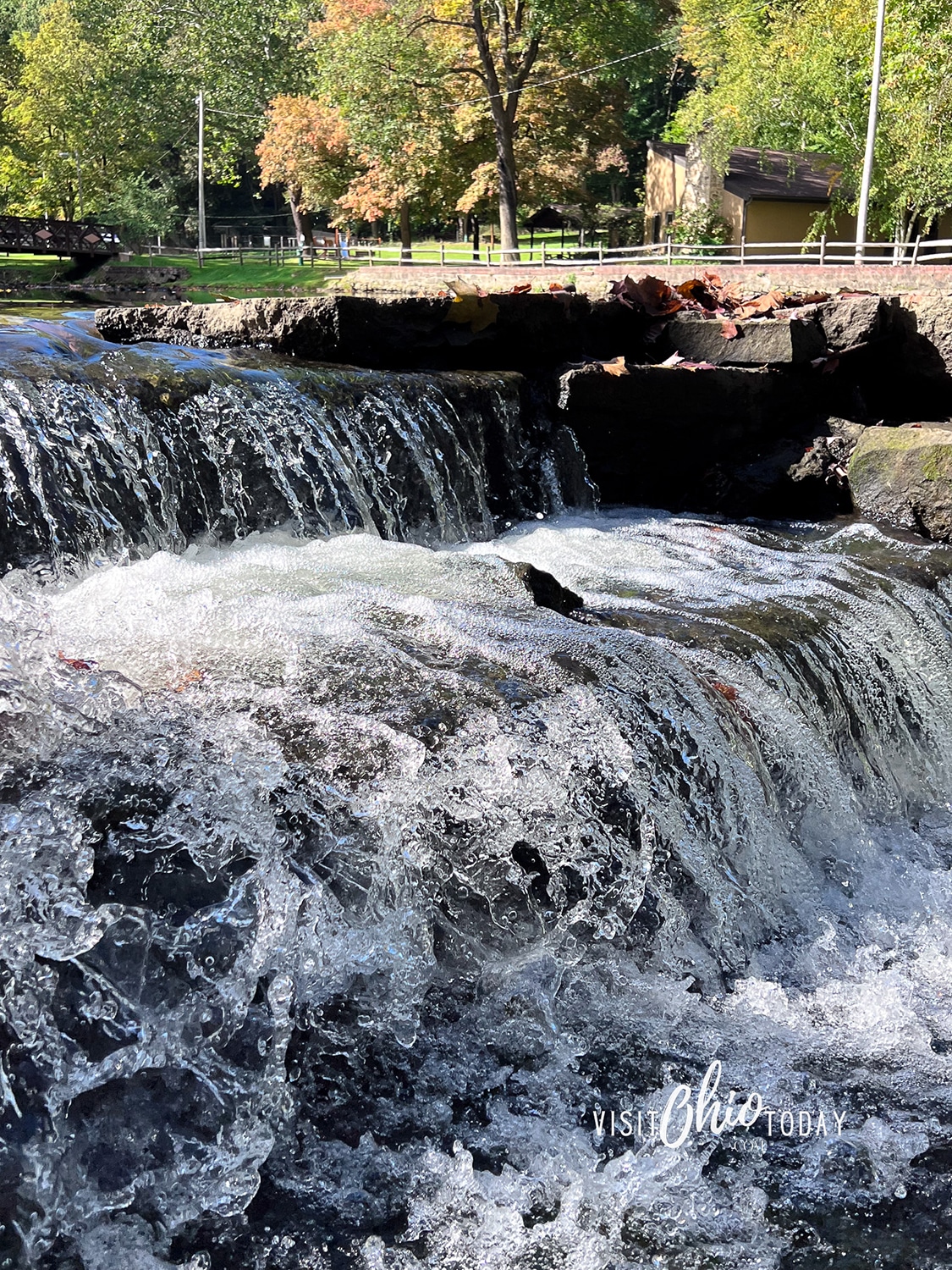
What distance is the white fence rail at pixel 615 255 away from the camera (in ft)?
68.4

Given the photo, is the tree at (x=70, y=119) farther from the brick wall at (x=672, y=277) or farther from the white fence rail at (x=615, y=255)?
the brick wall at (x=672, y=277)

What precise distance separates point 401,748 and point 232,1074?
116 cm

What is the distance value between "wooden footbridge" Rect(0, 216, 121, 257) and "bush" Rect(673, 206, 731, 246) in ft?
59.1

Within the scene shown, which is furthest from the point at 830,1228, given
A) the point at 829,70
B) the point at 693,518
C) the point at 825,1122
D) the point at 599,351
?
the point at 829,70

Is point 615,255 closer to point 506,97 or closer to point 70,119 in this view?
point 506,97

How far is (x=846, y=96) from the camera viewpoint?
25.8 metres

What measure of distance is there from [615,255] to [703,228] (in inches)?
165

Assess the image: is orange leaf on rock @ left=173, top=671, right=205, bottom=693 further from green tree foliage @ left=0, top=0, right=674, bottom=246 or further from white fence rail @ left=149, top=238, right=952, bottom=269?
green tree foliage @ left=0, top=0, right=674, bottom=246

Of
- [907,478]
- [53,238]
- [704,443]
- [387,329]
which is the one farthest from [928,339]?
[53,238]

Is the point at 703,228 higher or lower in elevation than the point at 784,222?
lower

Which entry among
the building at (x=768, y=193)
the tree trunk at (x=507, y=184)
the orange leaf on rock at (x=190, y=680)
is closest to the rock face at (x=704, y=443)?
the orange leaf on rock at (x=190, y=680)

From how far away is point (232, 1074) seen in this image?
10.5ft

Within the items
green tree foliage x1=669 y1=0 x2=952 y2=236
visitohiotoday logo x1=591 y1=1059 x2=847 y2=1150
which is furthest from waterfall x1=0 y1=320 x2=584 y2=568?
green tree foliage x1=669 y1=0 x2=952 y2=236

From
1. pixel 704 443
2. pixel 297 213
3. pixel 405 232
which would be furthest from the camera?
pixel 297 213
